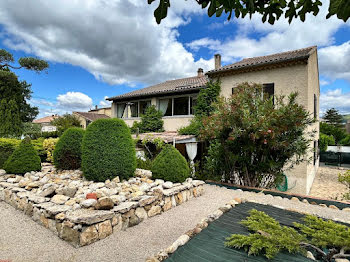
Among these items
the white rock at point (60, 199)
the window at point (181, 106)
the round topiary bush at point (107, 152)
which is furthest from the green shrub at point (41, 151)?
the window at point (181, 106)

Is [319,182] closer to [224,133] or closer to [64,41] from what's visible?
[224,133]

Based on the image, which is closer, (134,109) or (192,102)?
(192,102)

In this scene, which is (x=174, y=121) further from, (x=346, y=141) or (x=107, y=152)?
(x=346, y=141)

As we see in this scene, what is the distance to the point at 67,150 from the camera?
23.9 ft

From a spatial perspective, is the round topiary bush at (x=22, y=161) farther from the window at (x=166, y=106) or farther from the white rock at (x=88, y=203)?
the window at (x=166, y=106)

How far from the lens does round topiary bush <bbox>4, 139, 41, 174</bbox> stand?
258 inches

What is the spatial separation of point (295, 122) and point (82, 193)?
660cm

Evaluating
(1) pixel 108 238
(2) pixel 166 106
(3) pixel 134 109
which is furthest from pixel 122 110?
(1) pixel 108 238

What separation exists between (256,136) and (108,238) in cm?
482

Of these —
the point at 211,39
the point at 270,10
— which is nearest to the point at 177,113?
the point at 211,39

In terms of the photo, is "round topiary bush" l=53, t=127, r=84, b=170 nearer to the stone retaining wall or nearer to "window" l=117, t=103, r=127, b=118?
the stone retaining wall

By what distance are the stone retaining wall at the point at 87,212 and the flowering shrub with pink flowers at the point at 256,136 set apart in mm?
2520

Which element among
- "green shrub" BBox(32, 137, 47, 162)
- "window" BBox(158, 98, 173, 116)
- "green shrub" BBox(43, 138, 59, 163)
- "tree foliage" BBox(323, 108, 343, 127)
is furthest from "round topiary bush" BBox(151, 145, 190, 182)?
"tree foliage" BBox(323, 108, 343, 127)

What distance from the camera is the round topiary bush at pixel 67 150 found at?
7289 millimetres
